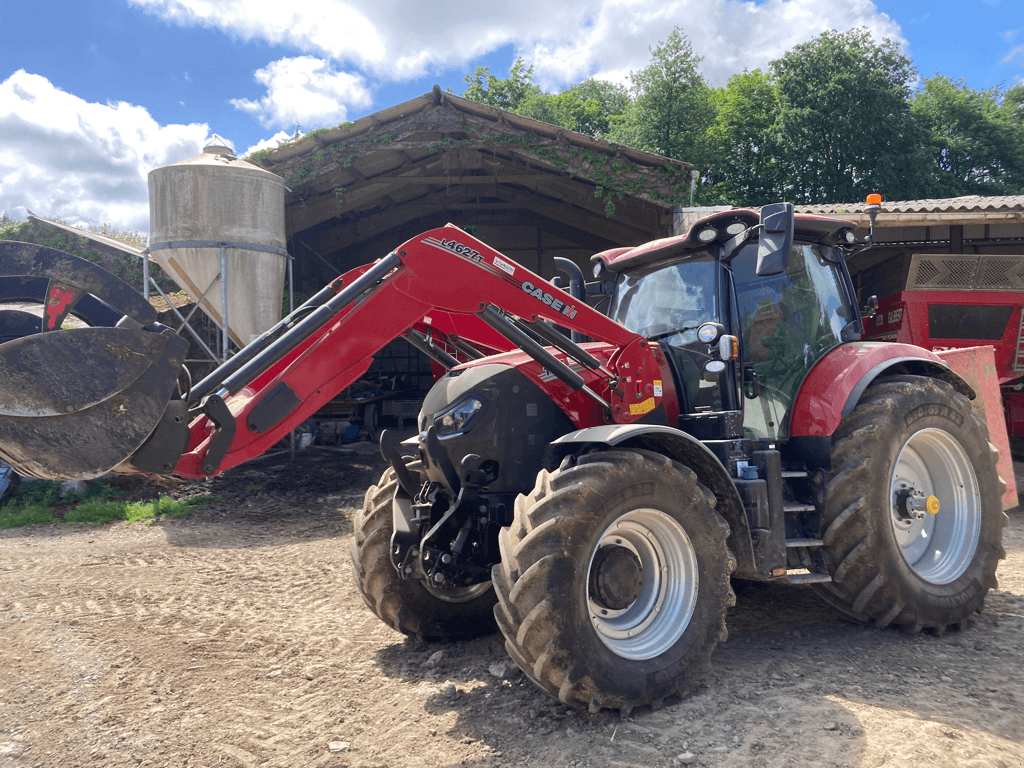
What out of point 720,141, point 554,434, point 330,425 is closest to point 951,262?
point 554,434

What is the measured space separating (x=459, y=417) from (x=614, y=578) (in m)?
1.15

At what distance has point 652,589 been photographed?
3566 mm

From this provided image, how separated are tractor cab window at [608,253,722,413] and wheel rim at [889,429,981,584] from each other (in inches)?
58.0

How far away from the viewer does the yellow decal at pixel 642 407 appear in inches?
157

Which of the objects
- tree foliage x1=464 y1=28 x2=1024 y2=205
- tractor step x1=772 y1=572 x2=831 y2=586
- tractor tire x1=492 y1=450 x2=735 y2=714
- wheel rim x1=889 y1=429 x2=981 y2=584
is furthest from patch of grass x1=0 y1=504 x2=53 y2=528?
tree foliage x1=464 y1=28 x2=1024 y2=205

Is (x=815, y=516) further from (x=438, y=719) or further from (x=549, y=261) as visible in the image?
(x=549, y=261)

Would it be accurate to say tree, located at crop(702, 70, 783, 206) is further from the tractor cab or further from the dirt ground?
the dirt ground

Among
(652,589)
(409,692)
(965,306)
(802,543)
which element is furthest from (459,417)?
(965,306)

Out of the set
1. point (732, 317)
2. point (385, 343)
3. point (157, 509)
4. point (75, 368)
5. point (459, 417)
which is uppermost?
point (732, 317)

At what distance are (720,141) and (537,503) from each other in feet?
94.0

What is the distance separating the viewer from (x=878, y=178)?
25453 mm

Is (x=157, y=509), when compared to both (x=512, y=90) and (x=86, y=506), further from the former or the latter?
(x=512, y=90)

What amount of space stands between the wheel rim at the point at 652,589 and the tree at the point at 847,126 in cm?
2600

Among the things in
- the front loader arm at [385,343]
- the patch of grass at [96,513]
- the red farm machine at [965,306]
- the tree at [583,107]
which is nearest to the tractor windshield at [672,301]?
the front loader arm at [385,343]
